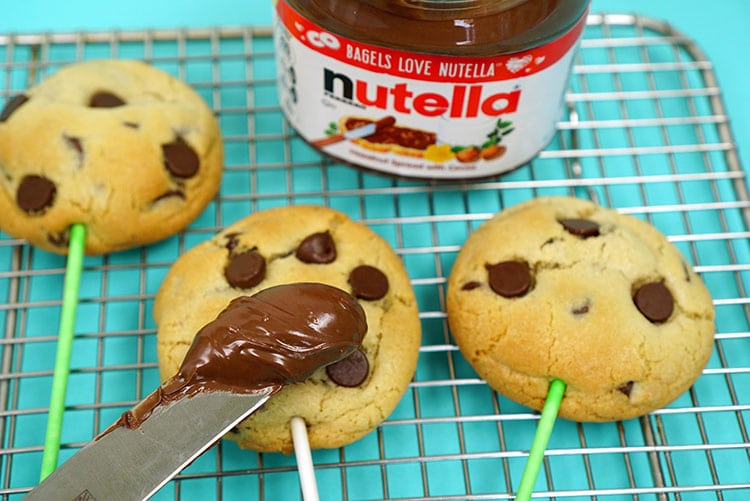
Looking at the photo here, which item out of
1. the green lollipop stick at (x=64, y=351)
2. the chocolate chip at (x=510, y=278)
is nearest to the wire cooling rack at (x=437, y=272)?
the green lollipop stick at (x=64, y=351)

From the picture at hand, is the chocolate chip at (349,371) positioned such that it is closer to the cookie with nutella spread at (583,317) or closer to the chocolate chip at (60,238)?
the cookie with nutella spread at (583,317)

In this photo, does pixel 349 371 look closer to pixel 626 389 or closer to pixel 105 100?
pixel 626 389

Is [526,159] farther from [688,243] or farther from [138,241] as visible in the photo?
[138,241]

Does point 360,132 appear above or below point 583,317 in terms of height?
above

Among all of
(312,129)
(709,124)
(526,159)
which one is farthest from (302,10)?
(709,124)

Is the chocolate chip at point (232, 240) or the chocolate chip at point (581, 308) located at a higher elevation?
the chocolate chip at point (232, 240)

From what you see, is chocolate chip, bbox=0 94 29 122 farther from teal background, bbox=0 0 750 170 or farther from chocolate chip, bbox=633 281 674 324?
chocolate chip, bbox=633 281 674 324

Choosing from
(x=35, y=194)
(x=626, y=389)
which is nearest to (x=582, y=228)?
(x=626, y=389)
